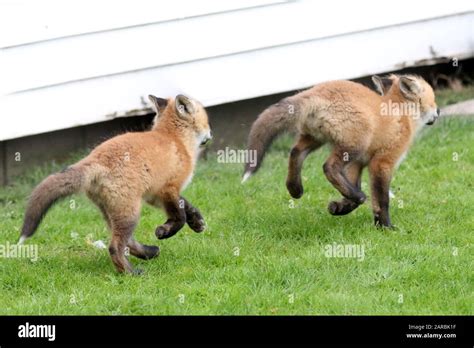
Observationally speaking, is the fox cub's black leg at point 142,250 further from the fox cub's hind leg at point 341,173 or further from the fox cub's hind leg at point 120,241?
the fox cub's hind leg at point 341,173

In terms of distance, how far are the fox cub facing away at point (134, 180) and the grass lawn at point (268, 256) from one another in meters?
0.30

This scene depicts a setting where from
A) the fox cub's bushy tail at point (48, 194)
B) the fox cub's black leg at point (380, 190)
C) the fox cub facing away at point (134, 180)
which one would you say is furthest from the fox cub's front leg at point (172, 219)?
the fox cub's black leg at point (380, 190)

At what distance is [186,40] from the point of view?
472 inches

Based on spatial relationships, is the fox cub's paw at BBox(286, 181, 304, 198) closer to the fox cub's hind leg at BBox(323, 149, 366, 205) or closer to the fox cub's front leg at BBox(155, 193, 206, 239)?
the fox cub's hind leg at BBox(323, 149, 366, 205)

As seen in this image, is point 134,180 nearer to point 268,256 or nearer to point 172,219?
point 172,219

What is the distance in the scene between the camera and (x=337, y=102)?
367 inches

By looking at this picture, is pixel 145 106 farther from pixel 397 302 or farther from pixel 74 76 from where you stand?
pixel 397 302

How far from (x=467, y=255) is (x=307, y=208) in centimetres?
183

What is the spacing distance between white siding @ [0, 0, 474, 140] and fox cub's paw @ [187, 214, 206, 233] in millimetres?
2762

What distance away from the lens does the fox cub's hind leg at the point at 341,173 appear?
371 inches

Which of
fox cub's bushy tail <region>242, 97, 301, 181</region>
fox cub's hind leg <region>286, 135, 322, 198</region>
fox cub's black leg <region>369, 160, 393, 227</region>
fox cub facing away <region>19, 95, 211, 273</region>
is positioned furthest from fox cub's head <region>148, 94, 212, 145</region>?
fox cub's black leg <region>369, 160, 393, 227</region>

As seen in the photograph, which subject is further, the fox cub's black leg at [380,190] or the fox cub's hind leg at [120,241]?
the fox cub's black leg at [380,190]

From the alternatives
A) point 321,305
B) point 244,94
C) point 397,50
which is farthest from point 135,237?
point 397,50

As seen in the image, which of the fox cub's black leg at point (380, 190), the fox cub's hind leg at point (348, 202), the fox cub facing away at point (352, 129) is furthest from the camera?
the fox cub's hind leg at point (348, 202)
